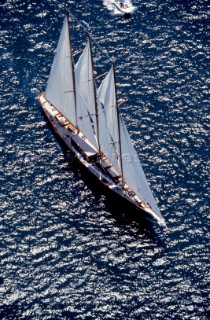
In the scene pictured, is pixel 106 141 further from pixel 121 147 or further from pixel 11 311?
pixel 11 311

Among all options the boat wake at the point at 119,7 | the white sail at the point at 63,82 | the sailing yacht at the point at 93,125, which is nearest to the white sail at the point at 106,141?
the sailing yacht at the point at 93,125

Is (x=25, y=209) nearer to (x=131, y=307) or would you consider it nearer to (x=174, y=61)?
(x=131, y=307)

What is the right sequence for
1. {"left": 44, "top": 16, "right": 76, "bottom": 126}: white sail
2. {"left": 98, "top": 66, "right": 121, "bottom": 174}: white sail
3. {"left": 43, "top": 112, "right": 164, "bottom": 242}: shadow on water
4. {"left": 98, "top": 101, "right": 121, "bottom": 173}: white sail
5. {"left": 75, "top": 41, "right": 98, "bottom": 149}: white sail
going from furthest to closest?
{"left": 44, "top": 16, "right": 76, "bottom": 126}: white sail, {"left": 98, "top": 101, "right": 121, "bottom": 173}: white sail, {"left": 75, "top": 41, "right": 98, "bottom": 149}: white sail, {"left": 43, "top": 112, "right": 164, "bottom": 242}: shadow on water, {"left": 98, "top": 66, "right": 121, "bottom": 174}: white sail

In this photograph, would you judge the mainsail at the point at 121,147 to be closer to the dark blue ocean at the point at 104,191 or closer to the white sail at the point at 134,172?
the white sail at the point at 134,172

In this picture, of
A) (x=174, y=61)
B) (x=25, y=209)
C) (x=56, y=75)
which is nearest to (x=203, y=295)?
(x=25, y=209)

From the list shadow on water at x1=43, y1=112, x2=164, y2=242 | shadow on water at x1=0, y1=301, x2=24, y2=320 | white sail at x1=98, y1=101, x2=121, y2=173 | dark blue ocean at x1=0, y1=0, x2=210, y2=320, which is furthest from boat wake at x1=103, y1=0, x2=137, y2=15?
shadow on water at x1=0, y1=301, x2=24, y2=320

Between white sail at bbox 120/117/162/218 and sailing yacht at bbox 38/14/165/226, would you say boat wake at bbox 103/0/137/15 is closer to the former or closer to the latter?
sailing yacht at bbox 38/14/165/226

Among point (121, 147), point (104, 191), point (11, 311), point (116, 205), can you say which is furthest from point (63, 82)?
point (11, 311)

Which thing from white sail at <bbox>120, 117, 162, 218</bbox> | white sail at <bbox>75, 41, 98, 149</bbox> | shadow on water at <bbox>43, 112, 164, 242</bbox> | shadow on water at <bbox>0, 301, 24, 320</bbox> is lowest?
shadow on water at <bbox>0, 301, 24, 320</bbox>
